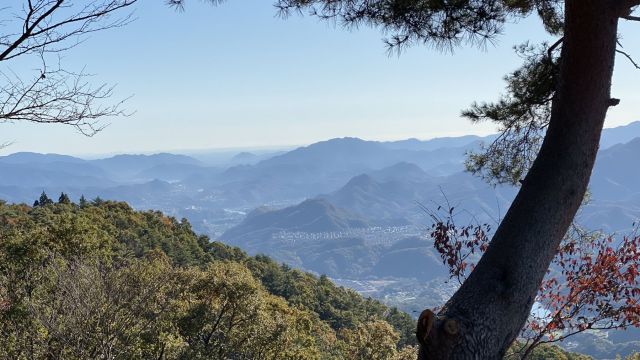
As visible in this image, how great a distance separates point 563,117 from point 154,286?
8978 mm

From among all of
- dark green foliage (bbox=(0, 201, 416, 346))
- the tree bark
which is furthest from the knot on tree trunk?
dark green foliage (bbox=(0, 201, 416, 346))

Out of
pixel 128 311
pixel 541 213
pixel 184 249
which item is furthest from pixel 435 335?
pixel 184 249

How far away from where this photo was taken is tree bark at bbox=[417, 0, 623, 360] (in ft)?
6.49

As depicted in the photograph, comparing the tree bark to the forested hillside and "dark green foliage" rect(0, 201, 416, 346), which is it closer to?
the forested hillside

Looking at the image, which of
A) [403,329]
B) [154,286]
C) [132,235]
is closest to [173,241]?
[132,235]

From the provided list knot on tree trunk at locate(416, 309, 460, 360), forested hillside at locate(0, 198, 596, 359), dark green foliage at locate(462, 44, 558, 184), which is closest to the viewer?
knot on tree trunk at locate(416, 309, 460, 360)

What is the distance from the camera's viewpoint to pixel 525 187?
7.93ft

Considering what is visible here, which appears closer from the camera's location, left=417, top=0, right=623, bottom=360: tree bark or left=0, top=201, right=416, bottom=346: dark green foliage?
left=417, top=0, right=623, bottom=360: tree bark

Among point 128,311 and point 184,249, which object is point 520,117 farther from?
point 184,249

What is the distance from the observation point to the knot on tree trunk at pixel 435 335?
6.31ft

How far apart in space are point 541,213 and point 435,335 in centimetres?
86

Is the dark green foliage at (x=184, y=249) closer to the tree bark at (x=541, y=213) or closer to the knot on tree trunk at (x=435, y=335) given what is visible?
the tree bark at (x=541, y=213)

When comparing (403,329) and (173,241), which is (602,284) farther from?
(173,241)

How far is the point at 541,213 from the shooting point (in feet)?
7.52
